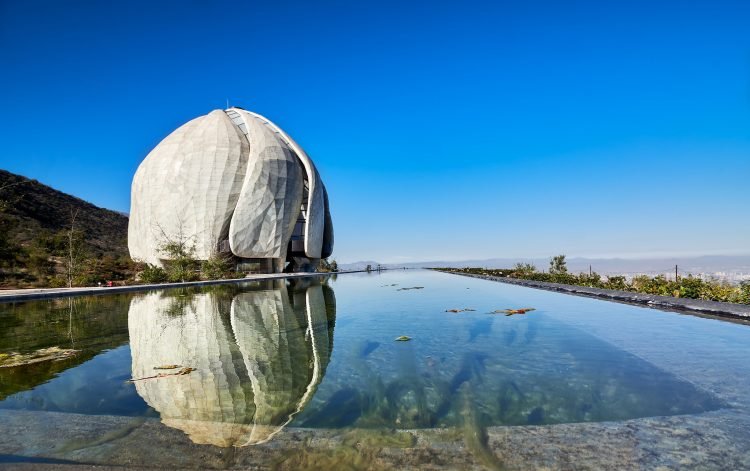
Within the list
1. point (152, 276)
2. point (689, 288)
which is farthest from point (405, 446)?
point (152, 276)

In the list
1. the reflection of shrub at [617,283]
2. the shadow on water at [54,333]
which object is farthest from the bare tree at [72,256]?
the reflection of shrub at [617,283]

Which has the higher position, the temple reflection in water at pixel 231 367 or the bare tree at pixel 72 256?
the bare tree at pixel 72 256

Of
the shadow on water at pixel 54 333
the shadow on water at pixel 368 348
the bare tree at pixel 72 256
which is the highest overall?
the bare tree at pixel 72 256

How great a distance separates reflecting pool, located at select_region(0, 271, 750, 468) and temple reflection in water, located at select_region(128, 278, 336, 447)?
28mm

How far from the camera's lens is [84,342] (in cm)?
775

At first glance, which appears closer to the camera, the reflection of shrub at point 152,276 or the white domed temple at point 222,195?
the reflection of shrub at point 152,276

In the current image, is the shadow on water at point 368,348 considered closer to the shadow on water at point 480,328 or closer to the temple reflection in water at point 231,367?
the temple reflection in water at point 231,367

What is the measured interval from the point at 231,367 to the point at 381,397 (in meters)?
2.40

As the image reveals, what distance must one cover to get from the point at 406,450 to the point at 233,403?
2.04 meters

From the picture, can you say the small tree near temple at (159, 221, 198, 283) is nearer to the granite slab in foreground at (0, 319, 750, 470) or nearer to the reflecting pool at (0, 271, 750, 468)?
the reflecting pool at (0, 271, 750, 468)

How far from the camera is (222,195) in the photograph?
39.6 metres

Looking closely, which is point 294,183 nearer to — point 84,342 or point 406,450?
point 84,342

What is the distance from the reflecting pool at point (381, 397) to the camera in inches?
117

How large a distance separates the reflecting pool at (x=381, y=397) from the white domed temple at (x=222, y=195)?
31525 millimetres
